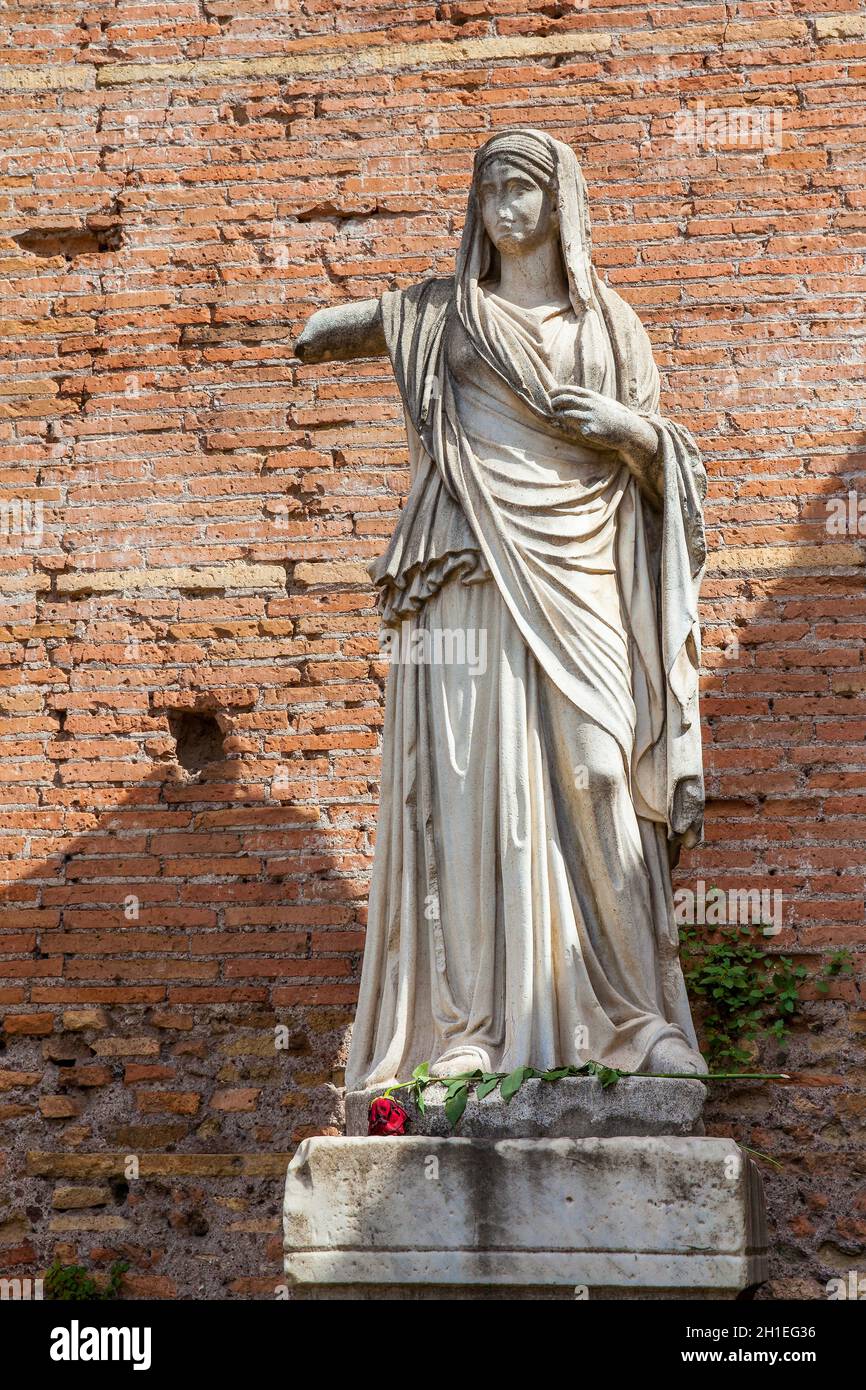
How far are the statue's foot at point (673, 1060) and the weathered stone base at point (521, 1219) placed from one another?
195mm

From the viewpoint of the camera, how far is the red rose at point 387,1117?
14.6 feet

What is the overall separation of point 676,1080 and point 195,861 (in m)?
2.64

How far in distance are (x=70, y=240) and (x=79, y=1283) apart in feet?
12.2

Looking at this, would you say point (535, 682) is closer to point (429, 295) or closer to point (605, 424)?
point (605, 424)

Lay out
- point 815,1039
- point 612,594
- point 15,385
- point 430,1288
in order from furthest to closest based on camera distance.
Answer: point 15,385 < point 815,1039 < point 612,594 < point 430,1288

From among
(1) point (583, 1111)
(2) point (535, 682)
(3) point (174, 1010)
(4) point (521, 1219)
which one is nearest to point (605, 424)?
(2) point (535, 682)

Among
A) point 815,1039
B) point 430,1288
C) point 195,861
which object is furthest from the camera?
point 195,861

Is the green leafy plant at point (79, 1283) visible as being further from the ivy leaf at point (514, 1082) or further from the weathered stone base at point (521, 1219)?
the ivy leaf at point (514, 1082)

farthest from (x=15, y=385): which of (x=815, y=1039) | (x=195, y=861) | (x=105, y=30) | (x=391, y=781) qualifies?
(x=815, y=1039)

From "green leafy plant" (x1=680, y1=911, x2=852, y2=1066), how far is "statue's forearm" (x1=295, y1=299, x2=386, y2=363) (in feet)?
7.19

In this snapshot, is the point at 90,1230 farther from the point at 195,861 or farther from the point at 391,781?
the point at 391,781

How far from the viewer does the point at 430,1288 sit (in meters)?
4.36

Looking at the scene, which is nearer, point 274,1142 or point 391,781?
point 391,781

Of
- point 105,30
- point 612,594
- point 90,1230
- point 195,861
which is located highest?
point 105,30
